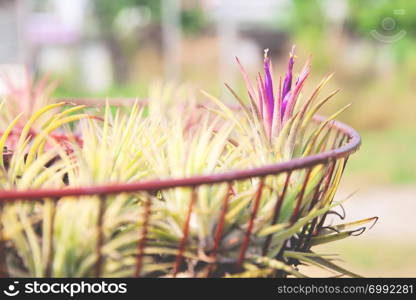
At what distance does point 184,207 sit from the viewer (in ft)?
A: 2.33

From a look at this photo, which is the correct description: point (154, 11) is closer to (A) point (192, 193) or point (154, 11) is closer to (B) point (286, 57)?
(B) point (286, 57)

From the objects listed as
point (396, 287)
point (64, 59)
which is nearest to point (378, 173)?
point (396, 287)

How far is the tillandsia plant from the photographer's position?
669 mm

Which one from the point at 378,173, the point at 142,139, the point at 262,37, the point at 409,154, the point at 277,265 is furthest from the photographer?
the point at 262,37

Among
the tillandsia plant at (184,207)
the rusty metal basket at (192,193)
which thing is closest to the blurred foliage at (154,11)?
the tillandsia plant at (184,207)

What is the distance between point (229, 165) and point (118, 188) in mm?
210

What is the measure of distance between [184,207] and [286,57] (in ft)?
47.7

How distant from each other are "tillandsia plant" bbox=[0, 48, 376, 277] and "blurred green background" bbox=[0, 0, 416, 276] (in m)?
1.07

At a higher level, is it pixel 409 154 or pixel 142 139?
pixel 409 154

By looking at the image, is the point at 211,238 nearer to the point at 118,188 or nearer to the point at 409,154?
the point at 118,188

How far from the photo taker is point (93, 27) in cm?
1912

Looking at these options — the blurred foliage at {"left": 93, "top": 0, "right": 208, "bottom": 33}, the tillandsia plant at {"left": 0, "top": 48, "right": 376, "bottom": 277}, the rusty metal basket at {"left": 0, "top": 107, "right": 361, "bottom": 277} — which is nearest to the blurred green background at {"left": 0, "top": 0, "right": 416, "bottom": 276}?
the blurred foliage at {"left": 93, "top": 0, "right": 208, "bottom": 33}

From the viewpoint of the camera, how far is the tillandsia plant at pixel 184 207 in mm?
669

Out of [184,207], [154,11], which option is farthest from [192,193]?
[154,11]
